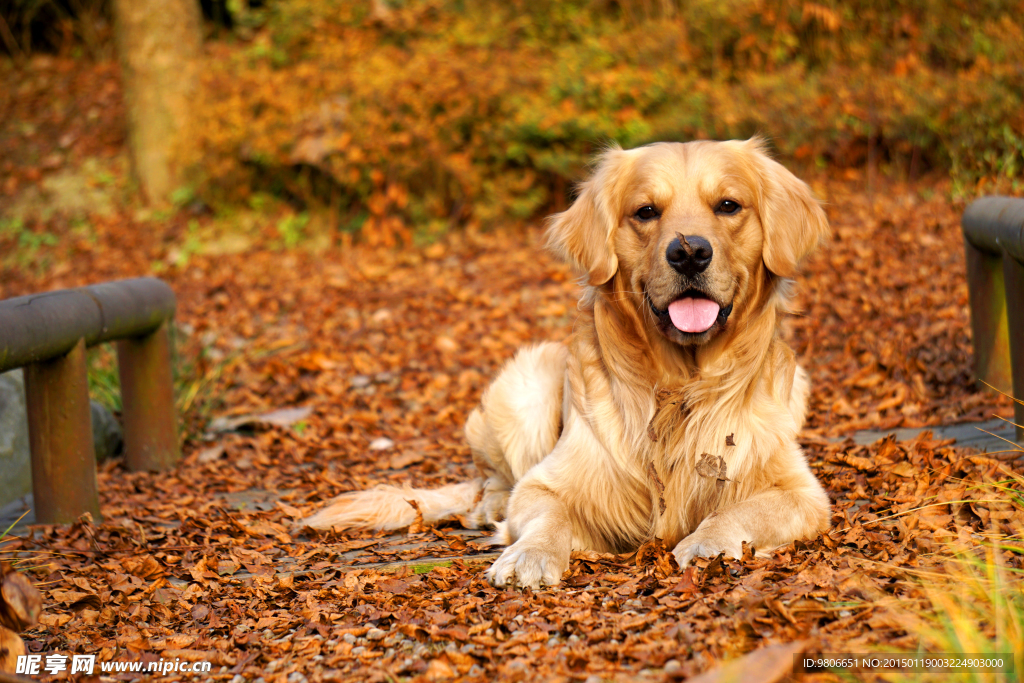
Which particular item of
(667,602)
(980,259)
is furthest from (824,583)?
(980,259)

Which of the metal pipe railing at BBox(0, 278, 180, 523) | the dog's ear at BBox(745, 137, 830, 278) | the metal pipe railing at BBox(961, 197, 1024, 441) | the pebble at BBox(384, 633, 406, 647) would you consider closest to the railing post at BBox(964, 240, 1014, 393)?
the metal pipe railing at BBox(961, 197, 1024, 441)

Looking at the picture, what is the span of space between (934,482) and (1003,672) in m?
1.59

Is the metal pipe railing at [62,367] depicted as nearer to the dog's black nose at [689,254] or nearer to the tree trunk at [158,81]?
the dog's black nose at [689,254]

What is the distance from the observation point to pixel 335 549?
3.42 meters

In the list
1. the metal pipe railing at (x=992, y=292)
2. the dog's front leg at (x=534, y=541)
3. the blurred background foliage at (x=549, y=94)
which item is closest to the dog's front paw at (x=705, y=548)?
the dog's front leg at (x=534, y=541)

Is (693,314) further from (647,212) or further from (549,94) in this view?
(549,94)

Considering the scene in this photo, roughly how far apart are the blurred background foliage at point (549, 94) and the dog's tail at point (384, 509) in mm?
5971

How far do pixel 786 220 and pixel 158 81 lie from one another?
9.18 meters

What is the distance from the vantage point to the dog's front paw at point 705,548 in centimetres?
265

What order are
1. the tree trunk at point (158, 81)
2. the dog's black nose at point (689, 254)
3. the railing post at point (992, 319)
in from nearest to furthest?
the dog's black nose at point (689, 254) < the railing post at point (992, 319) < the tree trunk at point (158, 81)

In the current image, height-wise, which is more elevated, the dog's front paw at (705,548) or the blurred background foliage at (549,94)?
the blurred background foliage at (549,94)

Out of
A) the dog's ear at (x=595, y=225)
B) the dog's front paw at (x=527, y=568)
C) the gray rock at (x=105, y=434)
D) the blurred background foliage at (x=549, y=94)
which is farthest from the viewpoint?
the blurred background foliage at (x=549, y=94)

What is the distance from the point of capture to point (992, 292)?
4.33 meters

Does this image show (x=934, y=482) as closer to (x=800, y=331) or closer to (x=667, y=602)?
(x=667, y=602)
